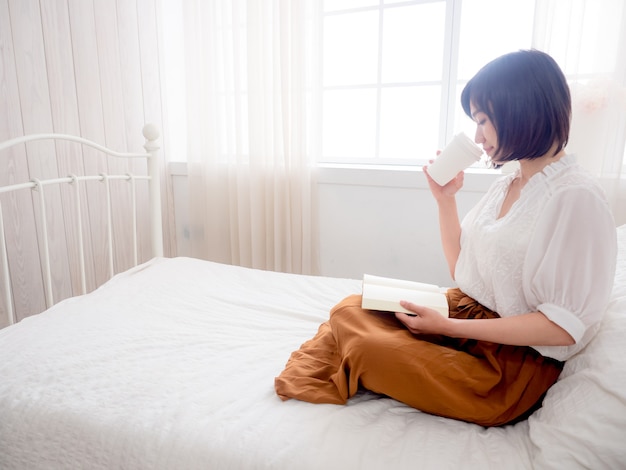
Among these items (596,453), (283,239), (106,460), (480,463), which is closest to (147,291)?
(106,460)

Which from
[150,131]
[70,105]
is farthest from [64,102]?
[150,131]

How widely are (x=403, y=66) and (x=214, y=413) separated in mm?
1805

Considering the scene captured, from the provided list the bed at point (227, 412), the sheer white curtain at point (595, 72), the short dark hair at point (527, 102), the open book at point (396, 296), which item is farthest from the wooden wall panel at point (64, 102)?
the sheer white curtain at point (595, 72)

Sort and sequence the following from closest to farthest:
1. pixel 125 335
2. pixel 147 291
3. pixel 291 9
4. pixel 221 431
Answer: pixel 221 431, pixel 125 335, pixel 147 291, pixel 291 9

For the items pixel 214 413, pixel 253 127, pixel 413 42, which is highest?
pixel 413 42

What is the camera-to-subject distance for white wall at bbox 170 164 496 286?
190cm

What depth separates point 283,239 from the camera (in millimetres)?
2113

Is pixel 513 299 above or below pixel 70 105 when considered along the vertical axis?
below

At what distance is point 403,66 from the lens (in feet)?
6.89

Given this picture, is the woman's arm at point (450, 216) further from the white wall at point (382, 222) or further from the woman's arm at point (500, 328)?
the white wall at point (382, 222)

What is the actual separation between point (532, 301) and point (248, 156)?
161cm

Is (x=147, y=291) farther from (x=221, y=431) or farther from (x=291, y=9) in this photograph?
(x=291, y=9)

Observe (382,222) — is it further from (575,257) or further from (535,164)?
(575,257)

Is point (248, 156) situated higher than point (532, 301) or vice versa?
point (248, 156)
